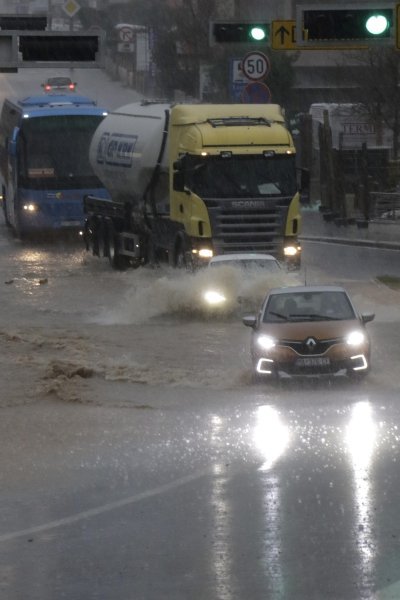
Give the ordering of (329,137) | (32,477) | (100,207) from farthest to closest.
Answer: (329,137)
(100,207)
(32,477)

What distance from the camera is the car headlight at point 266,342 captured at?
19.3 metres

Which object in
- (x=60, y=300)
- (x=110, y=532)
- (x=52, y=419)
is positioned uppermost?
(x=110, y=532)

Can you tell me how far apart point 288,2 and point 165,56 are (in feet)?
28.4

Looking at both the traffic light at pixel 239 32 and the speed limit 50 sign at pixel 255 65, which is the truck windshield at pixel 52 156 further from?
the traffic light at pixel 239 32

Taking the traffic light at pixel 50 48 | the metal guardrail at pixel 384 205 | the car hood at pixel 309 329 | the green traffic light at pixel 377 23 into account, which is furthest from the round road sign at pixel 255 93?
the car hood at pixel 309 329

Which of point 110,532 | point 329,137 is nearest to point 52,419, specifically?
point 110,532

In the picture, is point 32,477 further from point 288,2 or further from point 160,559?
point 288,2

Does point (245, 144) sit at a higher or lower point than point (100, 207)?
higher

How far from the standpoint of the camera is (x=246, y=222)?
32188mm

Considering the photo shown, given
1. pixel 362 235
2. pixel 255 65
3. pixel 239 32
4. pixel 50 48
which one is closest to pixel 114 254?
pixel 255 65

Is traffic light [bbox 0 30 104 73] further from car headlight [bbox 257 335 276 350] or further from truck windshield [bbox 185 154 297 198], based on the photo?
car headlight [bbox 257 335 276 350]

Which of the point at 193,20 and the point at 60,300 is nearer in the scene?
the point at 60,300

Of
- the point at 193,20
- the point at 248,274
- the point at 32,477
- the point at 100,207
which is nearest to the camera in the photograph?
the point at 32,477

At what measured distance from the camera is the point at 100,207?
3853cm
